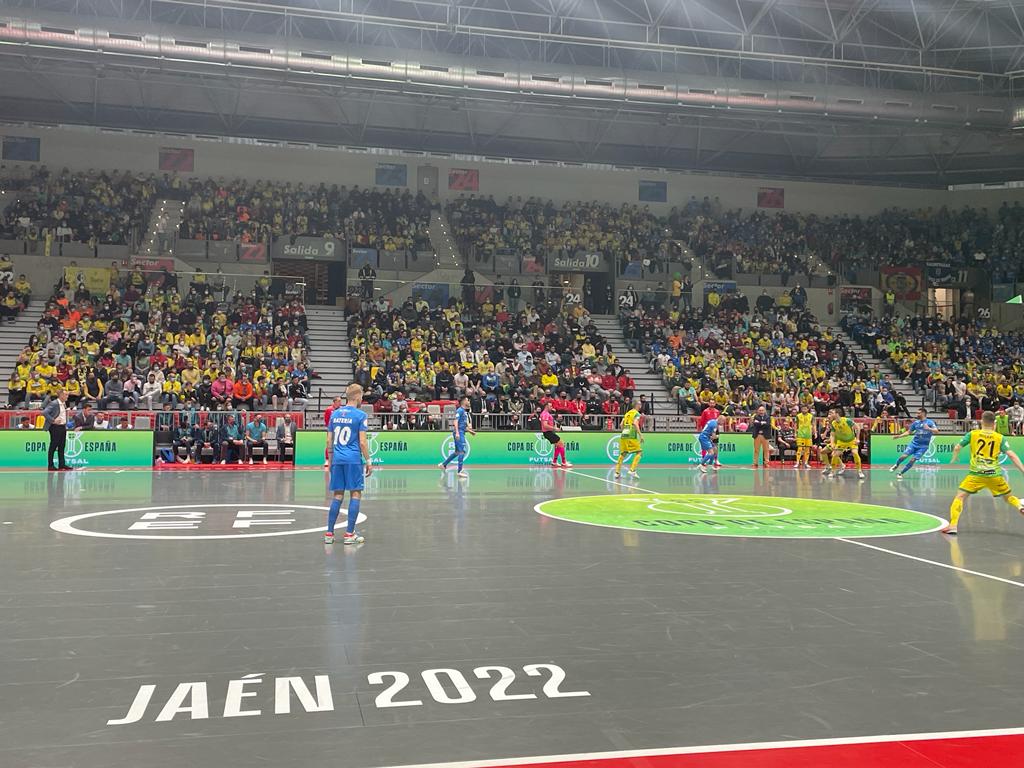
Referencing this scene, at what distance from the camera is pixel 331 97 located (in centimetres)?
3978

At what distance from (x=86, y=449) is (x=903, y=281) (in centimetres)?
3877

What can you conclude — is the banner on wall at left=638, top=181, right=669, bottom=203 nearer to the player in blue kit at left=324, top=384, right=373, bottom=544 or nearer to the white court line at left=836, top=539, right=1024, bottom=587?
the white court line at left=836, top=539, right=1024, bottom=587

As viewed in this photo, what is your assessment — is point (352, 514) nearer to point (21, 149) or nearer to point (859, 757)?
point (859, 757)

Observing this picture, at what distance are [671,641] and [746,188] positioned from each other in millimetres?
45071

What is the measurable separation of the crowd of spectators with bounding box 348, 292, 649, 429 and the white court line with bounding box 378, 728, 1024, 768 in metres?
21.0

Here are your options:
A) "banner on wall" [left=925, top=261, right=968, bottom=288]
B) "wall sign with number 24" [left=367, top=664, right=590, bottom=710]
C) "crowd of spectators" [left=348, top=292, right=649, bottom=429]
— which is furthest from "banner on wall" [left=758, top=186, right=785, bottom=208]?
"wall sign with number 24" [left=367, top=664, right=590, bottom=710]

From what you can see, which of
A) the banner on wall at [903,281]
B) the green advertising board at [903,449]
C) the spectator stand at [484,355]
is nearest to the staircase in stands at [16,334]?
the spectator stand at [484,355]

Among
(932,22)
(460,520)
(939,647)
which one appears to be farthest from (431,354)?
(939,647)

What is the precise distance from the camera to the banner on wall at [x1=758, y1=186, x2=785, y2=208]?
160 ft

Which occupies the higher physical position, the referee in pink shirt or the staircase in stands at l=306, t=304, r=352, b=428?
the staircase in stands at l=306, t=304, r=352, b=428

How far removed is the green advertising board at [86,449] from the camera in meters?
23.4

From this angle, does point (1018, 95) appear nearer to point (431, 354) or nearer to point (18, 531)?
point (431, 354)

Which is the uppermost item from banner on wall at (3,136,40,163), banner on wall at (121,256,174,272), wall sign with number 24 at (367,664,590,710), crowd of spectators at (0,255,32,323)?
banner on wall at (3,136,40,163)

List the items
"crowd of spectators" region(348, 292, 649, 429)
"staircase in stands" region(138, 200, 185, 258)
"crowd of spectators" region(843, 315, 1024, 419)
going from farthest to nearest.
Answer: "staircase in stands" region(138, 200, 185, 258)
"crowd of spectators" region(843, 315, 1024, 419)
"crowd of spectators" region(348, 292, 649, 429)
